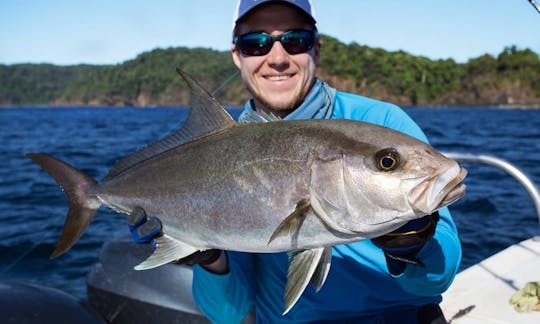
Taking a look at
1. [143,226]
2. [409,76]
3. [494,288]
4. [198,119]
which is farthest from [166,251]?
[409,76]

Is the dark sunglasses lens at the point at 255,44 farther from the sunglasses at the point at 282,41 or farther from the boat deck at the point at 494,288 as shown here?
the boat deck at the point at 494,288

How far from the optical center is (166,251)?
2.61 metres

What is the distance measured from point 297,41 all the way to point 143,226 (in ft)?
4.25

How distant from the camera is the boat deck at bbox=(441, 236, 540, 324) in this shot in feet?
13.3

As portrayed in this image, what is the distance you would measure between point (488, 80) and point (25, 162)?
127 m

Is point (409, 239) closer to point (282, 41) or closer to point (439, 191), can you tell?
point (439, 191)

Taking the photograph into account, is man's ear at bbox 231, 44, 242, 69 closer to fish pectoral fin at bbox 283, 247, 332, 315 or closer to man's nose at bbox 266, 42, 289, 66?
man's nose at bbox 266, 42, 289, 66

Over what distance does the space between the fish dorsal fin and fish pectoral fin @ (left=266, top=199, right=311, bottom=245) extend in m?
0.58

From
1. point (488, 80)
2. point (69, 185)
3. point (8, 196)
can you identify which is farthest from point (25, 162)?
point (488, 80)

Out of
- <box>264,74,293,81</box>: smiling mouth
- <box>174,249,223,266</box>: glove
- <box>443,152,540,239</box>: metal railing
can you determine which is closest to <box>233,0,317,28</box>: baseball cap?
<box>264,74,293,81</box>: smiling mouth

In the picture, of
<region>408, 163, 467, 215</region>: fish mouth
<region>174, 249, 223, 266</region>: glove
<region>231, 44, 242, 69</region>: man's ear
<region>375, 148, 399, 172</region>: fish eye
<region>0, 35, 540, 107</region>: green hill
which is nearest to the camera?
<region>408, 163, 467, 215</region>: fish mouth

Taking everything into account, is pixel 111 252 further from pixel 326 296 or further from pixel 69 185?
pixel 326 296

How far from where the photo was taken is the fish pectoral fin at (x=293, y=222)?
211cm

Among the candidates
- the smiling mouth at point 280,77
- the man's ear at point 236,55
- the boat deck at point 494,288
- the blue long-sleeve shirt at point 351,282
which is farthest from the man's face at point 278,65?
the boat deck at point 494,288
